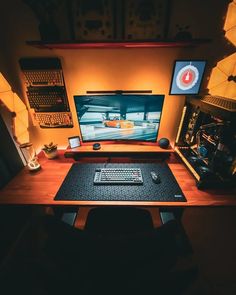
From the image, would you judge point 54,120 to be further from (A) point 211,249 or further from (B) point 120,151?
(A) point 211,249

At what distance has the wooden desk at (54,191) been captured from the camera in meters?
0.98

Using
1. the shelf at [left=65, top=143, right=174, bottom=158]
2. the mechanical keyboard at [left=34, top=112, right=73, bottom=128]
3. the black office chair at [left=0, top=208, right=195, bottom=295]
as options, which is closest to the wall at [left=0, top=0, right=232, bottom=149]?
the mechanical keyboard at [left=34, top=112, right=73, bottom=128]

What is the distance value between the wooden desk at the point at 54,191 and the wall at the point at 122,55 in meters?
0.63

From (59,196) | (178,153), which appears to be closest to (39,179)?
(59,196)

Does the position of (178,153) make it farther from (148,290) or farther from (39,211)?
(39,211)

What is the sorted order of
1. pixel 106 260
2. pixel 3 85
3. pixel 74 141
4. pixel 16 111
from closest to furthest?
1. pixel 106 260
2. pixel 3 85
3. pixel 16 111
4. pixel 74 141

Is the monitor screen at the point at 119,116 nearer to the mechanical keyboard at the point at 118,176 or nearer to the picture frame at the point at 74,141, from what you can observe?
the picture frame at the point at 74,141

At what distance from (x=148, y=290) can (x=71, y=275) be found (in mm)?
325

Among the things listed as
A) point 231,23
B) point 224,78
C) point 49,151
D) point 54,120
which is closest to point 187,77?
point 224,78

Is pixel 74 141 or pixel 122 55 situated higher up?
pixel 122 55

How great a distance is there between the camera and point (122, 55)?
4.06 ft

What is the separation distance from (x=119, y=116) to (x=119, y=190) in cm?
62

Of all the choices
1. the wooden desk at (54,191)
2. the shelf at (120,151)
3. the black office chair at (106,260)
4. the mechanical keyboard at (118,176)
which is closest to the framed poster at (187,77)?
the shelf at (120,151)

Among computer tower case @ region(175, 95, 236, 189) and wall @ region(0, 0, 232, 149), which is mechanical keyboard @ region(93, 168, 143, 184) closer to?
computer tower case @ region(175, 95, 236, 189)
